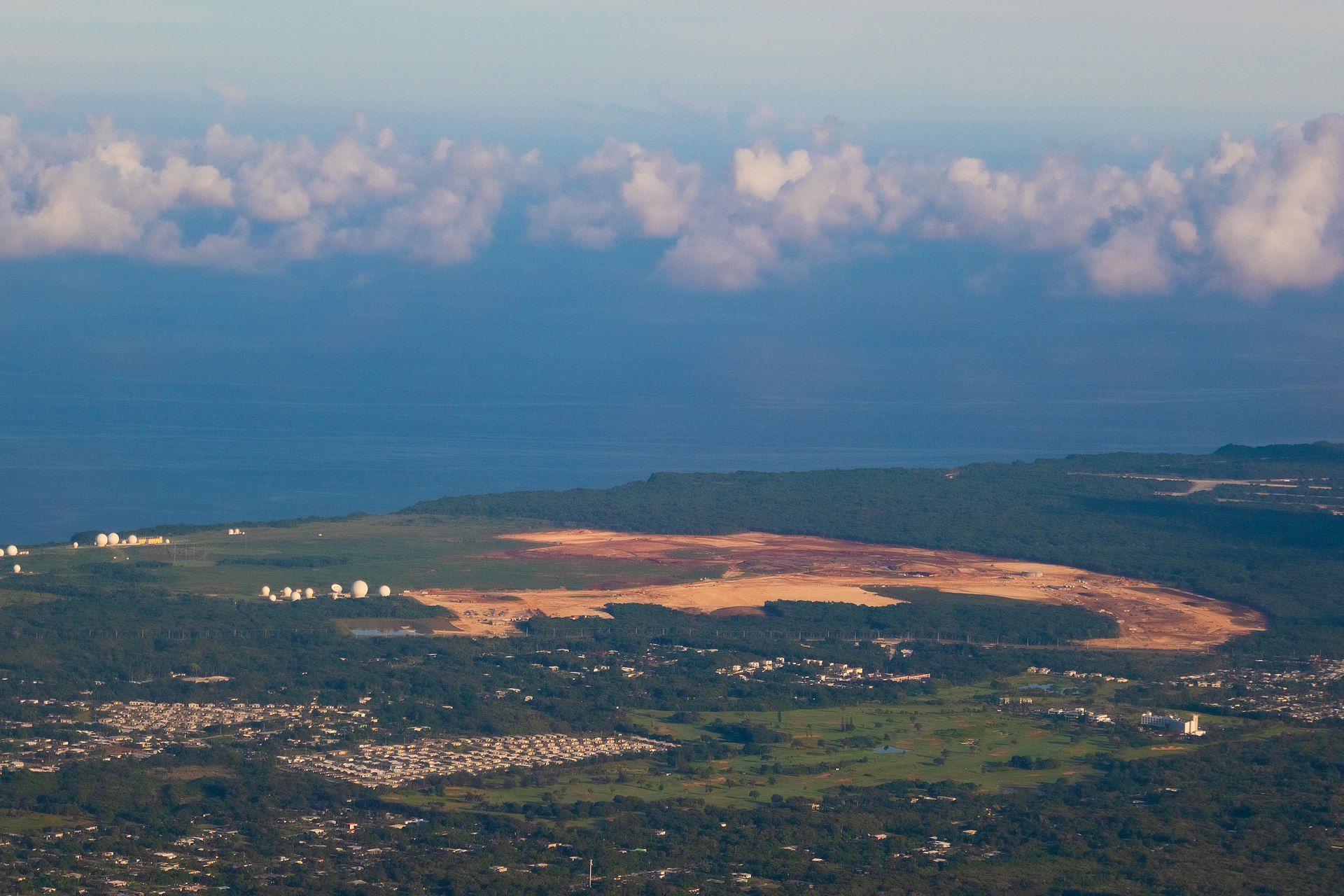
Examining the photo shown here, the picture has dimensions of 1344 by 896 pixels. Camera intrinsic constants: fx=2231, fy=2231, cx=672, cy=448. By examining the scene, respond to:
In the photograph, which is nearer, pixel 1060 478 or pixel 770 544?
pixel 770 544

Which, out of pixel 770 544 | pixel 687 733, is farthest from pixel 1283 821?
pixel 770 544

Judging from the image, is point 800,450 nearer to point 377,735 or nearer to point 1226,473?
point 1226,473

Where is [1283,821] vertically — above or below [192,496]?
below

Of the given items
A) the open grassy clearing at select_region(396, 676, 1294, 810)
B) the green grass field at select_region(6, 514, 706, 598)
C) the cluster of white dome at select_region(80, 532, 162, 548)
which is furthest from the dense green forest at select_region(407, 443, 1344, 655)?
the open grassy clearing at select_region(396, 676, 1294, 810)

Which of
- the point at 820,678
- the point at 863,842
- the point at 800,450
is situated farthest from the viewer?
the point at 800,450

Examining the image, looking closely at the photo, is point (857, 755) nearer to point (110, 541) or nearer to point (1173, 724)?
point (1173, 724)

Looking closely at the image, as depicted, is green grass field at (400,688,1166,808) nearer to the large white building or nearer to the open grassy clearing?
the open grassy clearing

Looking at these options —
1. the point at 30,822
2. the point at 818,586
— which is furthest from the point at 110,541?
the point at 30,822

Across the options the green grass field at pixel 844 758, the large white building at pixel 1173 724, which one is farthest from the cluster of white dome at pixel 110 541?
the large white building at pixel 1173 724
